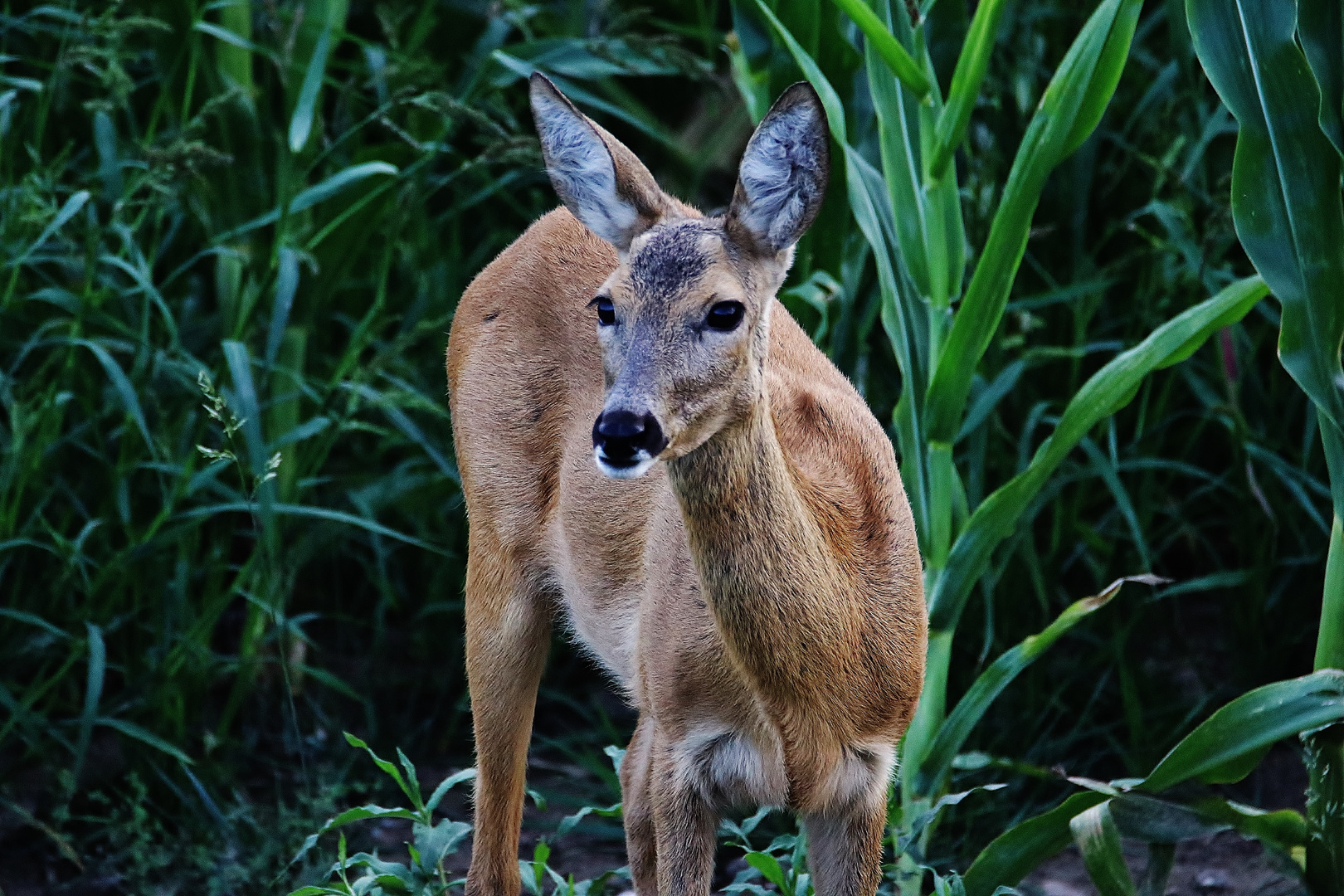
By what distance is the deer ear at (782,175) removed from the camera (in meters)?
2.75

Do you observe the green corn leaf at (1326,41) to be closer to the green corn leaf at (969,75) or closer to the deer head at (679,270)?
the green corn leaf at (969,75)

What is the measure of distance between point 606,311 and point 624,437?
0.36 m

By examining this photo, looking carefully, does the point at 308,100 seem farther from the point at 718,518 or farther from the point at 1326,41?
the point at 1326,41

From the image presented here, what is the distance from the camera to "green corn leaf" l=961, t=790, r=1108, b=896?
3277 mm

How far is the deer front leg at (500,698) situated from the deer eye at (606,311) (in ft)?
3.48

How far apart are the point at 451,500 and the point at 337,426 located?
716 mm

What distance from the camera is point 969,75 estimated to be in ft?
10.7

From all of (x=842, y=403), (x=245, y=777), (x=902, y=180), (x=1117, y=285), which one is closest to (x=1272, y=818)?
(x=842, y=403)

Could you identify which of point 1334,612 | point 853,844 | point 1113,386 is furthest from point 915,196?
point 853,844

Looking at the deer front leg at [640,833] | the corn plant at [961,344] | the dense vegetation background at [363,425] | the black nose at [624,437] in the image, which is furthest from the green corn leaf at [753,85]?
the black nose at [624,437]

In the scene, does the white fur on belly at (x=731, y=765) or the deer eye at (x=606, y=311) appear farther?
the white fur on belly at (x=731, y=765)

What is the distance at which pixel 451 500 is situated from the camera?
4648 mm

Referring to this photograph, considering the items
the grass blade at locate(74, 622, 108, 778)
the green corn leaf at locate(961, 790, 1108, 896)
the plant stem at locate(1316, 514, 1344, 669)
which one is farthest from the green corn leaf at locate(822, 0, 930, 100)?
the grass blade at locate(74, 622, 108, 778)

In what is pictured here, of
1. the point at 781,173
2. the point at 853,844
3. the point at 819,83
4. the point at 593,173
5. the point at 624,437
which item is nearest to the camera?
the point at 624,437
